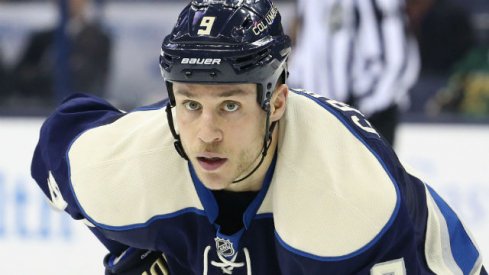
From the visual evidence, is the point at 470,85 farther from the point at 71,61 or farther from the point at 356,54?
the point at 71,61

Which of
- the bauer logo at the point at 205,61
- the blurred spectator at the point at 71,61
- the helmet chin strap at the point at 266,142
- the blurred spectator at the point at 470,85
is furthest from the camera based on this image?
the blurred spectator at the point at 71,61

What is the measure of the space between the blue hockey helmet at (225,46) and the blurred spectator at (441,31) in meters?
2.84

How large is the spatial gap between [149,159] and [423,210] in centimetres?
58

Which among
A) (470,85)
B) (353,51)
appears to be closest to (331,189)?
(353,51)

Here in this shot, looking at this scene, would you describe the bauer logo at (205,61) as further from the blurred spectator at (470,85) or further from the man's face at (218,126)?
the blurred spectator at (470,85)

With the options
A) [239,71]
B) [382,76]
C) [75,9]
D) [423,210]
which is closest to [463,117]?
[382,76]

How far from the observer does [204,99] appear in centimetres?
202

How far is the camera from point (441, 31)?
4.81m

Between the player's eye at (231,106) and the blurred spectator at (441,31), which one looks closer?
the player's eye at (231,106)

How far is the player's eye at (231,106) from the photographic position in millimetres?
2035

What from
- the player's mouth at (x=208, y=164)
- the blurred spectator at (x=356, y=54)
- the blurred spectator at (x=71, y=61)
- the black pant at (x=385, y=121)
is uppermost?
the player's mouth at (x=208, y=164)

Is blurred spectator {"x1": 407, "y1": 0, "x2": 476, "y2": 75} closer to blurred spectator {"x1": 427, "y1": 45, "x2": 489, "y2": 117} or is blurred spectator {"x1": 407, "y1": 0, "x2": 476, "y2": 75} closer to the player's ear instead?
blurred spectator {"x1": 427, "y1": 45, "x2": 489, "y2": 117}

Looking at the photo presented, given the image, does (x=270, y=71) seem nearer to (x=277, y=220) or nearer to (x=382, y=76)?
(x=277, y=220)

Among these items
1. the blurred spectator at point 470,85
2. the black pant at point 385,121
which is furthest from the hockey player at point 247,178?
the blurred spectator at point 470,85
